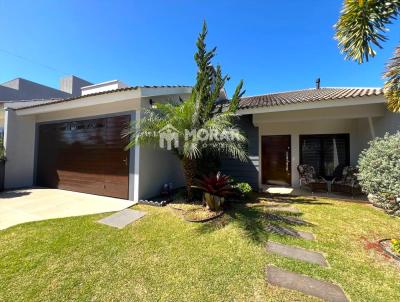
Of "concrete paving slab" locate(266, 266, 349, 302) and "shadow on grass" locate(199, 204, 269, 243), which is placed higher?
"shadow on grass" locate(199, 204, 269, 243)

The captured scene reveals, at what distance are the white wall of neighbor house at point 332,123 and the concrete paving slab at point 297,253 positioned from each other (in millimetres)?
6741

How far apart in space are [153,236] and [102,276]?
1642 mm

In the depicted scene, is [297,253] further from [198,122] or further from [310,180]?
[310,180]

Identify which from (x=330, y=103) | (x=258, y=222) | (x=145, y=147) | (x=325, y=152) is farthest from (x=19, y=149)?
(x=325, y=152)

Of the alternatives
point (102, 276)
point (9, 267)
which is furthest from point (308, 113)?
point (9, 267)

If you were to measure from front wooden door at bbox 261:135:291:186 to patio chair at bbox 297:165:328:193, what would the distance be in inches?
41.7

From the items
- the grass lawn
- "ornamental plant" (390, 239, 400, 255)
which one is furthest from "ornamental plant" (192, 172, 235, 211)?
"ornamental plant" (390, 239, 400, 255)

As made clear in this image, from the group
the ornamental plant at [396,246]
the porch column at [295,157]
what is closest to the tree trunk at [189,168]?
the ornamental plant at [396,246]

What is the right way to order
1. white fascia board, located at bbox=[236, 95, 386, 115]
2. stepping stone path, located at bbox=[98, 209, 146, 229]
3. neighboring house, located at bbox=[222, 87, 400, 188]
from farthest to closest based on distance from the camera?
neighboring house, located at bbox=[222, 87, 400, 188]
white fascia board, located at bbox=[236, 95, 386, 115]
stepping stone path, located at bbox=[98, 209, 146, 229]

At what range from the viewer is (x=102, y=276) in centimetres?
339

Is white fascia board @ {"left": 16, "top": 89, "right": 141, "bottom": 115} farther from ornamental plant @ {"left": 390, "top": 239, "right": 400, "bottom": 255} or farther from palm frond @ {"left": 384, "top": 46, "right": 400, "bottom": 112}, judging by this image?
ornamental plant @ {"left": 390, "top": 239, "right": 400, "bottom": 255}

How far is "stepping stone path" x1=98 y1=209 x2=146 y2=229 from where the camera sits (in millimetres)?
5723

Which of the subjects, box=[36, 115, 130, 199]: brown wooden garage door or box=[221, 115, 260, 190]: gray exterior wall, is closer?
box=[36, 115, 130, 199]: brown wooden garage door

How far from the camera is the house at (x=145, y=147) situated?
803 centimetres
